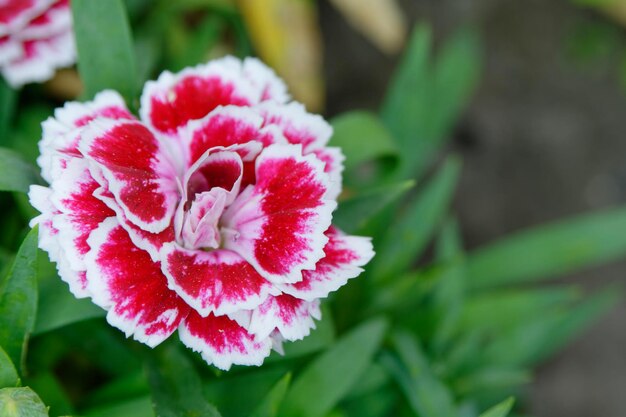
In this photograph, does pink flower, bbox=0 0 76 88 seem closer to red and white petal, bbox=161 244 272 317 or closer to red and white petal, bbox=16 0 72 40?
red and white petal, bbox=16 0 72 40

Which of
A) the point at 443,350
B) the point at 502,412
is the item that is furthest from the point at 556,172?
the point at 502,412

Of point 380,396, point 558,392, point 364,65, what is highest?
point 364,65

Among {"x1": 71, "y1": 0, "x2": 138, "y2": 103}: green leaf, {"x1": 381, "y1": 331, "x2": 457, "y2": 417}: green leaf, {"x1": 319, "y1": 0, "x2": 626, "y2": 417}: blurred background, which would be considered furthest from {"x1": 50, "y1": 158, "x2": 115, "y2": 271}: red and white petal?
{"x1": 319, "y1": 0, "x2": 626, "y2": 417}: blurred background

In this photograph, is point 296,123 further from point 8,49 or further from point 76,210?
point 8,49

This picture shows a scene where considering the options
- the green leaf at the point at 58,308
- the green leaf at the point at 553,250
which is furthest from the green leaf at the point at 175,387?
the green leaf at the point at 553,250

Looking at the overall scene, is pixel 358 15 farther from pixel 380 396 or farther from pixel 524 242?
pixel 380 396

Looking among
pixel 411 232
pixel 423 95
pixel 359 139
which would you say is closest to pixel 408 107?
pixel 423 95
